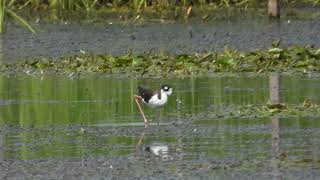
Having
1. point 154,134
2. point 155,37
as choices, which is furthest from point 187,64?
point 155,37

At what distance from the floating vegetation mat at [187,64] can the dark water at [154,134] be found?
2.97 ft

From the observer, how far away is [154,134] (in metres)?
12.4

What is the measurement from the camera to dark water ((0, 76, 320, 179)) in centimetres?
1027

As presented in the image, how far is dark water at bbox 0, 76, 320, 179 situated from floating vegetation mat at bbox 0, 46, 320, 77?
0.90 meters

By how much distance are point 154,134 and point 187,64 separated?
644 cm

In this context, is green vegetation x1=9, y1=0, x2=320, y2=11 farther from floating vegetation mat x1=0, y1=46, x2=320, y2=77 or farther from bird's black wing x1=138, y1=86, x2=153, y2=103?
bird's black wing x1=138, y1=86, x2=153, y2=103

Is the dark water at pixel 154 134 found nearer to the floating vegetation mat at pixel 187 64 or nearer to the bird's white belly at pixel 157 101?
the bird's white belly at pixel 157 101

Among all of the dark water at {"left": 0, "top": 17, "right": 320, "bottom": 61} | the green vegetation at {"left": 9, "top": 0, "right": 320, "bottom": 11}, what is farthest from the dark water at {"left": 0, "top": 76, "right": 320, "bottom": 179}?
the green vegetation at {"left": 9, "top": 0, "right": 320, "bottom": 11}

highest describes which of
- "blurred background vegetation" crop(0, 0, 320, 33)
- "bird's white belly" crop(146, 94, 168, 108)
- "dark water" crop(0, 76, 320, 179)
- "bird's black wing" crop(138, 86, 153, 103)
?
"blurred background vegetation" crop(0, 0, 320, 33)

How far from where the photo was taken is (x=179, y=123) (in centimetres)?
1324

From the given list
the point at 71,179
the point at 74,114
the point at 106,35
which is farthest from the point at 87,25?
the point at 71,179

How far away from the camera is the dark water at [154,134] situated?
10273 mm

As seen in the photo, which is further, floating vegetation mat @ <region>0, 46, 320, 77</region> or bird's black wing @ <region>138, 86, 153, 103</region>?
floating vegetation mat @ <region>0, 46, 320, 77</region>

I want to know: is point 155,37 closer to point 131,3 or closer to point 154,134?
point 131,3
